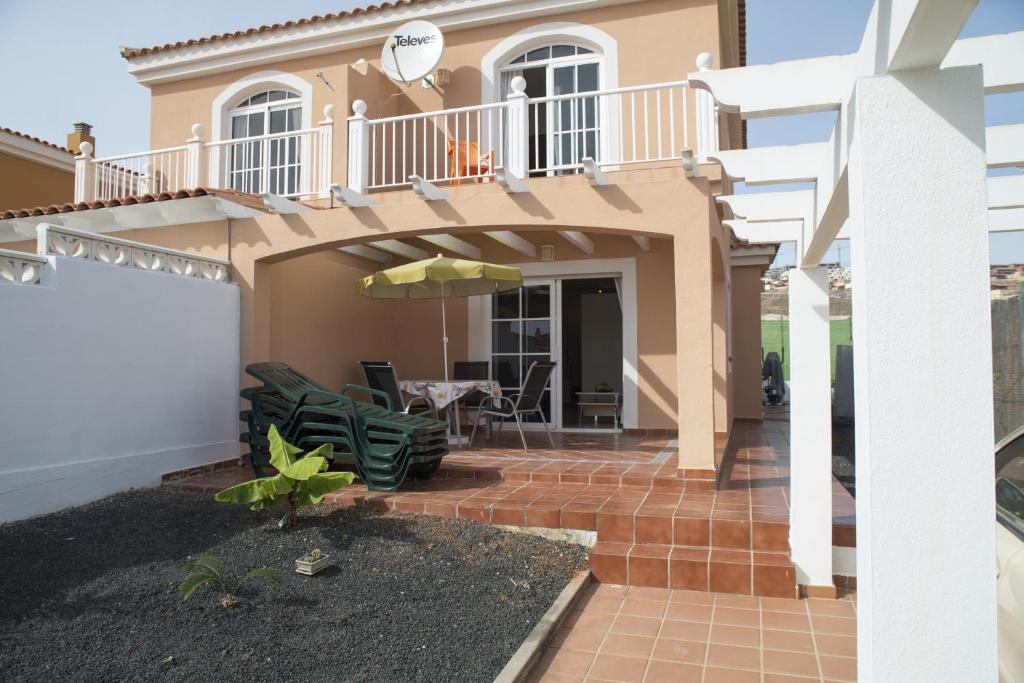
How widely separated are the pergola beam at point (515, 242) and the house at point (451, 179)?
0.14 feet

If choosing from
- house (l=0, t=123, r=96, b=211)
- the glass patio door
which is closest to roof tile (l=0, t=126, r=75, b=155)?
house (l=0, t=123, r=96, b=211)

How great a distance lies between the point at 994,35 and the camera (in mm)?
1739

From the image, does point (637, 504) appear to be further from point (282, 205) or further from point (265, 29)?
point (265, 29)

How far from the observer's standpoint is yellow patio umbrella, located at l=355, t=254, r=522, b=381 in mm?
6570

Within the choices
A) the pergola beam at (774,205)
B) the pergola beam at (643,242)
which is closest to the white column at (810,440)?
the pergola beam at (774,205)

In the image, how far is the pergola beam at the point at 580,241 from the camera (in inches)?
317

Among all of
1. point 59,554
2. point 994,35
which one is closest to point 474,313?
point 59,554

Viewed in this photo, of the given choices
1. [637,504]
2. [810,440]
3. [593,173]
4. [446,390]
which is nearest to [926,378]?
[810,440]

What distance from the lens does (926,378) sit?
58.9 inches

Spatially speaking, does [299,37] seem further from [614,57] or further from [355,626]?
[355,626]

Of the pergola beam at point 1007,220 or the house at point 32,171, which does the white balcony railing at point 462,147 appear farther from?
the house at point 32,171

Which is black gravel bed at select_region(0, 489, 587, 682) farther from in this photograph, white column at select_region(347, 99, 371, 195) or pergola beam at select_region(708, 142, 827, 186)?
white column at select_region(347, 99, 371, 195)

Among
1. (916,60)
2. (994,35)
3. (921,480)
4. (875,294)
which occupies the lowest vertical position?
(921,480)

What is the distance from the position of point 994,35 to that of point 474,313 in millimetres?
7864
